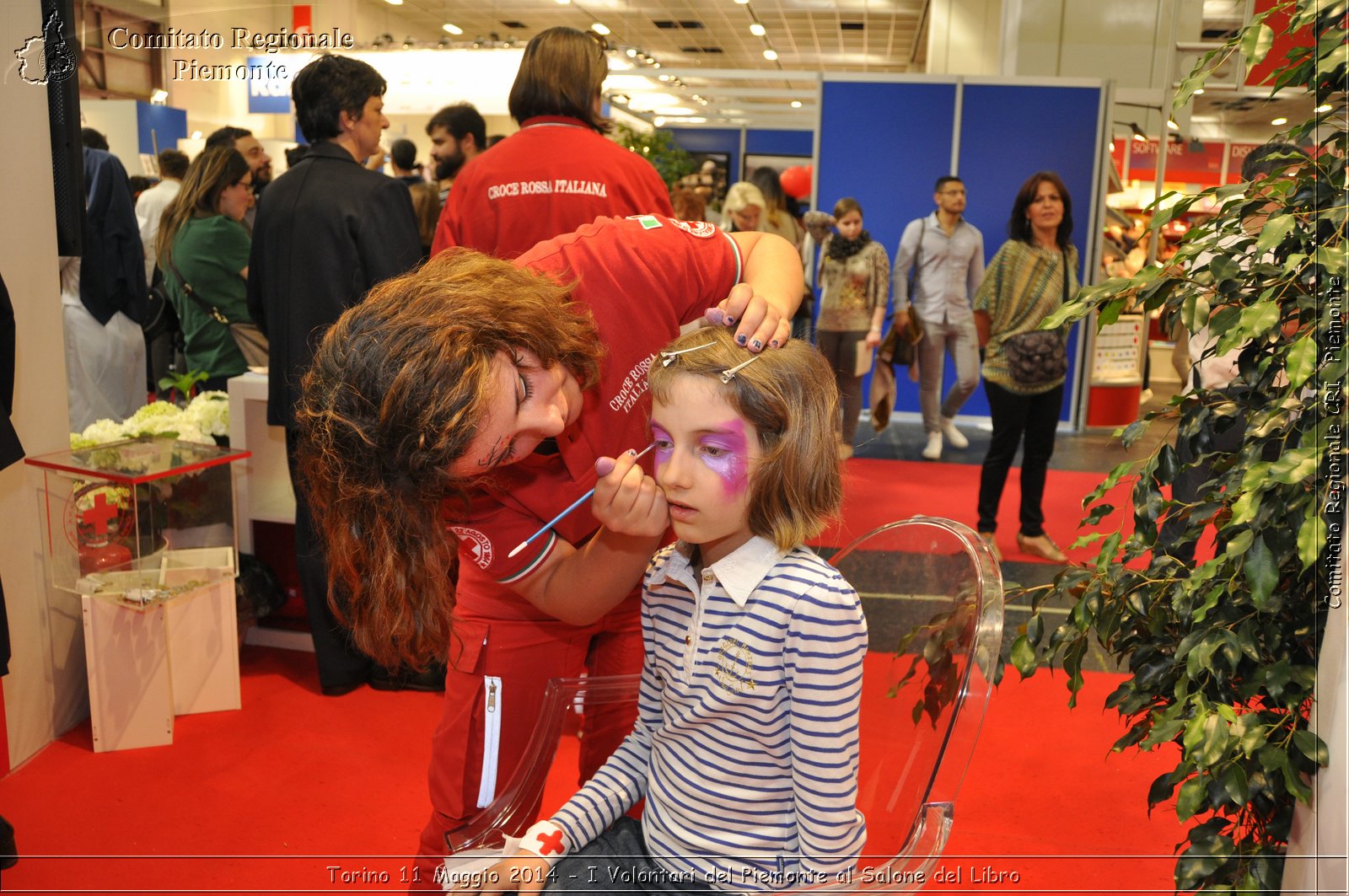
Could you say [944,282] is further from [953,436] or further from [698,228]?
[698,228]

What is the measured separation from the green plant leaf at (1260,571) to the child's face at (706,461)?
1.88ft

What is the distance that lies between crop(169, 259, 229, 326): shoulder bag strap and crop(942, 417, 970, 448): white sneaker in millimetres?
4294

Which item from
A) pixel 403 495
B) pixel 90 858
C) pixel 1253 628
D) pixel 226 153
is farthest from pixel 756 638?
pixel 226 153

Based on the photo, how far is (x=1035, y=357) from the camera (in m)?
4.11

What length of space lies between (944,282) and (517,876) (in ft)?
17.8

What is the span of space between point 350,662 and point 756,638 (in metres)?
2.15

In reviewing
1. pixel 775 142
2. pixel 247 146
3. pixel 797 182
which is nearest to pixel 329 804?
pixel 247 146

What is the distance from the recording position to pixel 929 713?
4.49ft

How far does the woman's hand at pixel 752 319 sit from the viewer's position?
1336 mm

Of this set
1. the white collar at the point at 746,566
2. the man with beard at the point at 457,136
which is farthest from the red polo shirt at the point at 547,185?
the man with beard at the point at 457,136

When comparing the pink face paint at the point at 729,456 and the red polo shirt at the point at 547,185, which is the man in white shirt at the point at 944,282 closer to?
the red polo shirt at the point at 547,185

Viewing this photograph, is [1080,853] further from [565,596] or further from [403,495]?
[403,495]

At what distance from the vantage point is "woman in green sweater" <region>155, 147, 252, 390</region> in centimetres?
404

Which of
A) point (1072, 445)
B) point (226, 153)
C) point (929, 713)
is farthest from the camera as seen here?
point (1072, 445)
